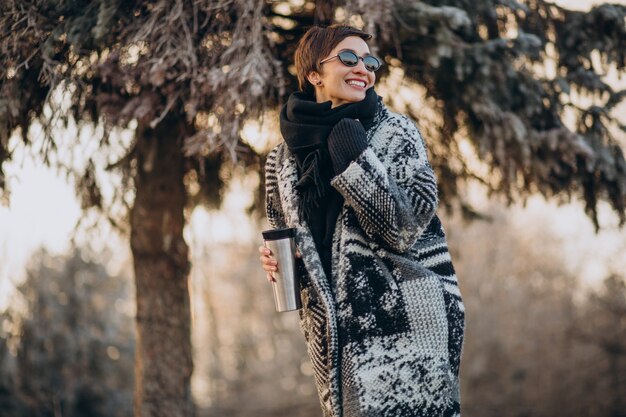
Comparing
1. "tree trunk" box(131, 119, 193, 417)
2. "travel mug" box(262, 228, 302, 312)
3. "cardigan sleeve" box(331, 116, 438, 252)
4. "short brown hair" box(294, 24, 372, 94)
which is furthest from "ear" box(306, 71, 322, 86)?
"tree trunk" box(131, 119, 193, 417)

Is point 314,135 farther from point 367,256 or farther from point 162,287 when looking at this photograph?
point 162,287

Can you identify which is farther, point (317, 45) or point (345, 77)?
point (317, 45)

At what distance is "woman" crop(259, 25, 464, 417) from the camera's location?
2.59 metres

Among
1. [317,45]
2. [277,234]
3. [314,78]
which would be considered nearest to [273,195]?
[277,234]

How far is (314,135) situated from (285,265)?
0.53 m

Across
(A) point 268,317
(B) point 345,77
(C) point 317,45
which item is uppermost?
(C) point 317,45

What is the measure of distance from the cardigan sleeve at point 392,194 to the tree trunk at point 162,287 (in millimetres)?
2466

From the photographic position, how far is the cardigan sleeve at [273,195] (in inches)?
122

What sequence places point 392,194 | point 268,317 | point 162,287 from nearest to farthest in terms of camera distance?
point 392,194, point 162,287, point 268,317

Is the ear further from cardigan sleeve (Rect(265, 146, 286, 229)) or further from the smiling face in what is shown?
cardigan sleeve (Rect(265, 146, 286, 229))

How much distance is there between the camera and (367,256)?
2688 mm

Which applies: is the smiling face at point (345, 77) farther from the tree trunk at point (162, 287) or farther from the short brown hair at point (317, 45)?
the tree trunk at point (162, 287)

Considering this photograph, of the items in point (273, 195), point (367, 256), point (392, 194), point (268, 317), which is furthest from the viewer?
point (268, 317)

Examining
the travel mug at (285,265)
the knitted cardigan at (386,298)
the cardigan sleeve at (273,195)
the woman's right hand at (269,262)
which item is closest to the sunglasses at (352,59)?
the knitted cardigan at (386,298)
